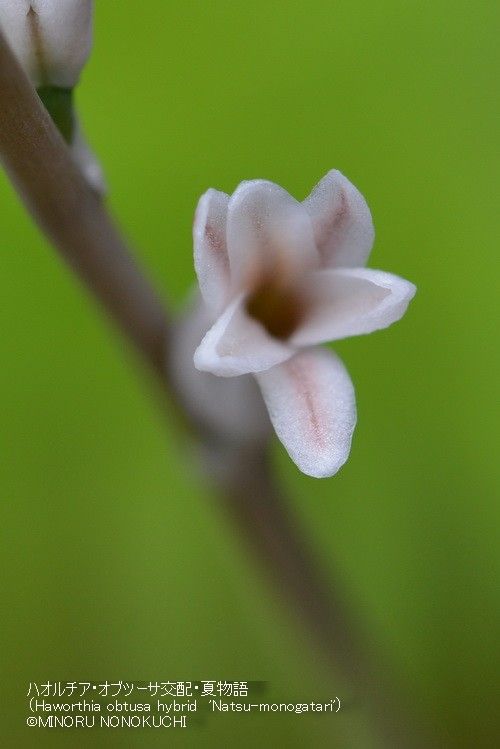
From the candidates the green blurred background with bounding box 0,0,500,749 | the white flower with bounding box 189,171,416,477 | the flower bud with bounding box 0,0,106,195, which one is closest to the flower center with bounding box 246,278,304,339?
the white flower with bounding box 189,171,416,477

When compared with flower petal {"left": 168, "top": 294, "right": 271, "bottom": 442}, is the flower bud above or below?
above

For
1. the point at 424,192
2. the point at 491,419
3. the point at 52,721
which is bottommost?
the point at 52,721

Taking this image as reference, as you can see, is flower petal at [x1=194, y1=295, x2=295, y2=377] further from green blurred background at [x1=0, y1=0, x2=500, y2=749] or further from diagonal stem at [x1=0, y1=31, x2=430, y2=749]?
green blurred background at [x1=0, y1=0, x2=500, y2=749]

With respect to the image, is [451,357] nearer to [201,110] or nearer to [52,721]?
[201,110]

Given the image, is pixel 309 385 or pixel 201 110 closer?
pixel 309 385

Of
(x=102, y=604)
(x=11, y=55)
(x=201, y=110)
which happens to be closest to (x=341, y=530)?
(x=102, y=604)

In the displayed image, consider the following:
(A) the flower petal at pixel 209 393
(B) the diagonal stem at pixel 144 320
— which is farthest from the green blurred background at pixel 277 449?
(A) the flower petal at pixel 209 393

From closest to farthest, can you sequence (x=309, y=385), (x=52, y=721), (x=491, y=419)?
1. (x=309, y=385)
2. (x=52, y=721)
3. (x=491, y=419)
